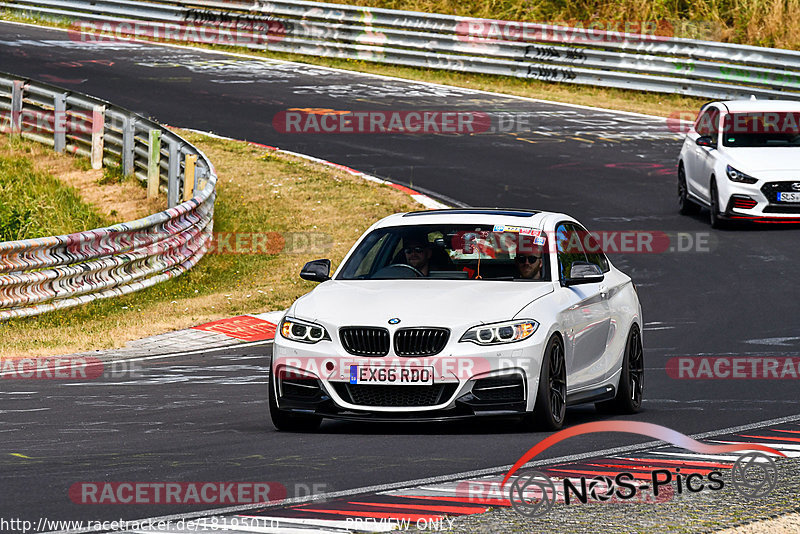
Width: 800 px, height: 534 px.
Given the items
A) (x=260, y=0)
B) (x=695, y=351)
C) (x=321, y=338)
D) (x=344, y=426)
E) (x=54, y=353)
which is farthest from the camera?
(x=260, y=0)

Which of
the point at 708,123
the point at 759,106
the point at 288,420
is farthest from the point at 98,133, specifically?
the point at 288,420

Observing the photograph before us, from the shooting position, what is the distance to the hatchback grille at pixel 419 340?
927 centimetres

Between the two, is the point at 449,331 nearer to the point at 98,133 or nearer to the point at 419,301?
the point at 419,301

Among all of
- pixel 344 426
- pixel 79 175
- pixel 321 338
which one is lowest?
pixel 79 175

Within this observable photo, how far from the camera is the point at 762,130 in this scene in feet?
71.7

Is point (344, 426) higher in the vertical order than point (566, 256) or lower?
lower

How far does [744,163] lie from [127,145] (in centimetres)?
1062

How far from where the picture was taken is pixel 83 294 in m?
17.7

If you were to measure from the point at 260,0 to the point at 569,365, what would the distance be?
29.7m

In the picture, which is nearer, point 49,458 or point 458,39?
point 49,458

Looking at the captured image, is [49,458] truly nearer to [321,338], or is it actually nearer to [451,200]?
[321,338]

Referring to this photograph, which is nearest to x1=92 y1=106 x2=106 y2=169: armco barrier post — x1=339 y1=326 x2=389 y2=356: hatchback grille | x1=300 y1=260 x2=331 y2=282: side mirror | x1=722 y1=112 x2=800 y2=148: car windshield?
x1=722 y1=112 x2=800 y2=148: car windshield

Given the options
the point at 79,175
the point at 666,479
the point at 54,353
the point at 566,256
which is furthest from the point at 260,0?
the point at 666,479

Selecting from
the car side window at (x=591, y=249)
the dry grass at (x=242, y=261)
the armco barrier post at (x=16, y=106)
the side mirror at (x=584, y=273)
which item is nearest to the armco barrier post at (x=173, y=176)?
the dry grass at (x=242, y=261)
